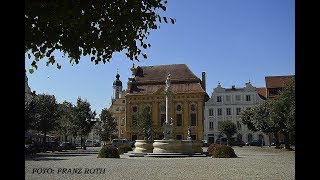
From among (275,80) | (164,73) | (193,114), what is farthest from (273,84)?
(164,73)

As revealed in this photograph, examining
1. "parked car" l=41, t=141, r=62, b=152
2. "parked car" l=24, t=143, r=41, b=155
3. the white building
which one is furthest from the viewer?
the white building

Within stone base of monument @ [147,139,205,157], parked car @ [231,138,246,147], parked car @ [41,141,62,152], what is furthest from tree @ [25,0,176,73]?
parked car @ [231,138,246,147]

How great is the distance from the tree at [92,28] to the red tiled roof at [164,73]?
7258cm

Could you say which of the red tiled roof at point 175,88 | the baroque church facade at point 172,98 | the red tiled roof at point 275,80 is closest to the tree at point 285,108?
the baroque church facade at point 172,98

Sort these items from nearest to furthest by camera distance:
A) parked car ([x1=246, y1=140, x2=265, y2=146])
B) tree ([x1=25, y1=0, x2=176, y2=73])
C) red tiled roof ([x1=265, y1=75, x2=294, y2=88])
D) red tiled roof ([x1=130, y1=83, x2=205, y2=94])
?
tree ([x1=25, y1=0, x2=176, y2=73]), parked car ([x1=246, y1=140, x2=265, y2=146]), red tiled roof ([x1=130, y1=83, x2=205, y2=94]), red tiled roof ([x1=265, y1=75, x2=294, y2=88])

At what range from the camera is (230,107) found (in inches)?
3317

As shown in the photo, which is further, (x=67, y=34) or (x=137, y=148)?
(x=137, y=148)

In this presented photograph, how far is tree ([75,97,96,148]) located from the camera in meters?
60.5

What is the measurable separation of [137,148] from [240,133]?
4832 centimetres

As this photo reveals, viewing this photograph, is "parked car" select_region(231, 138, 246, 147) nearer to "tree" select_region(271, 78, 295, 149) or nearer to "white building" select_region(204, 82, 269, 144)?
"white building" select_region(204, 82, 269, 144)

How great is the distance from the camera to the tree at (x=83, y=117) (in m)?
60.5
